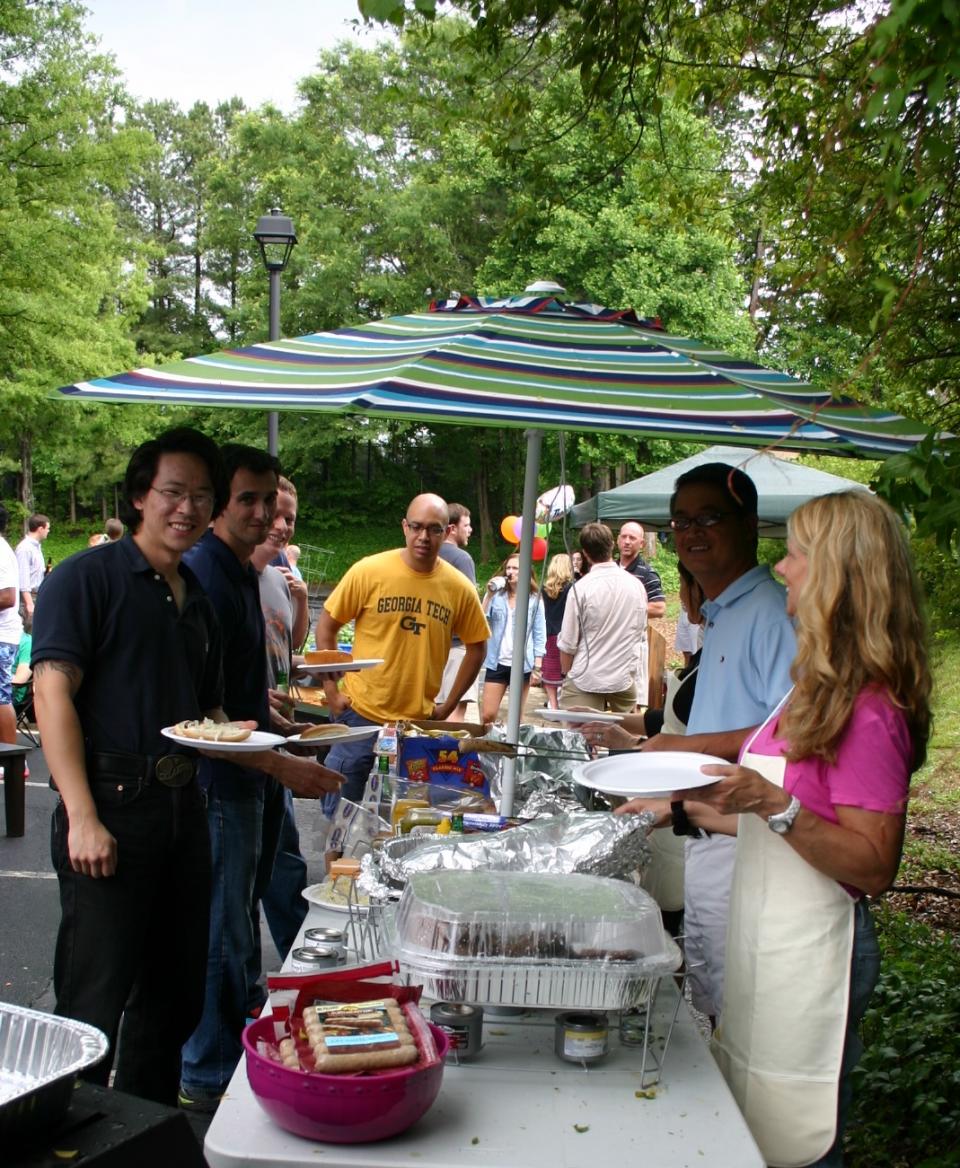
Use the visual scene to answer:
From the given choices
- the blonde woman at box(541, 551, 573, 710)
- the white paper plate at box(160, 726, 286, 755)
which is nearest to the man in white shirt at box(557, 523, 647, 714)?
the blonde woman at box(541, 551, 573, 710)

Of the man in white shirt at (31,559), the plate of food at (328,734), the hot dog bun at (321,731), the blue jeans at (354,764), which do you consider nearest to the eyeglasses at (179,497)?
the plate of food at (328,734)

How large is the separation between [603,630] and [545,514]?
6.35ft

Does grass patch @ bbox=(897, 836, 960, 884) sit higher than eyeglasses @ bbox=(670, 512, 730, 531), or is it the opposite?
eyeglasses @ bbox=(670, 512, 730, 531)

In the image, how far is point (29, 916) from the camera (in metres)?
5.78

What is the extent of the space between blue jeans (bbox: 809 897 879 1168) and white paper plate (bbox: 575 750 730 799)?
1.41 feet

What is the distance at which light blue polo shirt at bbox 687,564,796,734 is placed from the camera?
3.08 metres

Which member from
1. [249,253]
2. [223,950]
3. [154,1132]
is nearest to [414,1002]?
[154,1132]

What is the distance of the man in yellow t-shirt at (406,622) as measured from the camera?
17.9 feet

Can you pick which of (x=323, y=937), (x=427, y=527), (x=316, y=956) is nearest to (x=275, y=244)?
(x=427, y=527)

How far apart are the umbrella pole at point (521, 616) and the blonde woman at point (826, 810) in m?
1.28

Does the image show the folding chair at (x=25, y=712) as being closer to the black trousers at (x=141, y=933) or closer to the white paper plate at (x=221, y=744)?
the black trousers at (x=141, y=933)

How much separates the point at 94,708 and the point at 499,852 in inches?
41.7

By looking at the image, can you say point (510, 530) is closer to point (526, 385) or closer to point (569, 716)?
point (569, 716)

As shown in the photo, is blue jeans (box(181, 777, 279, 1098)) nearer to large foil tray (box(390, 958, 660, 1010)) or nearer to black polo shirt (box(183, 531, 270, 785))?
black polo shirt (box(183, 531, 270, 785))
